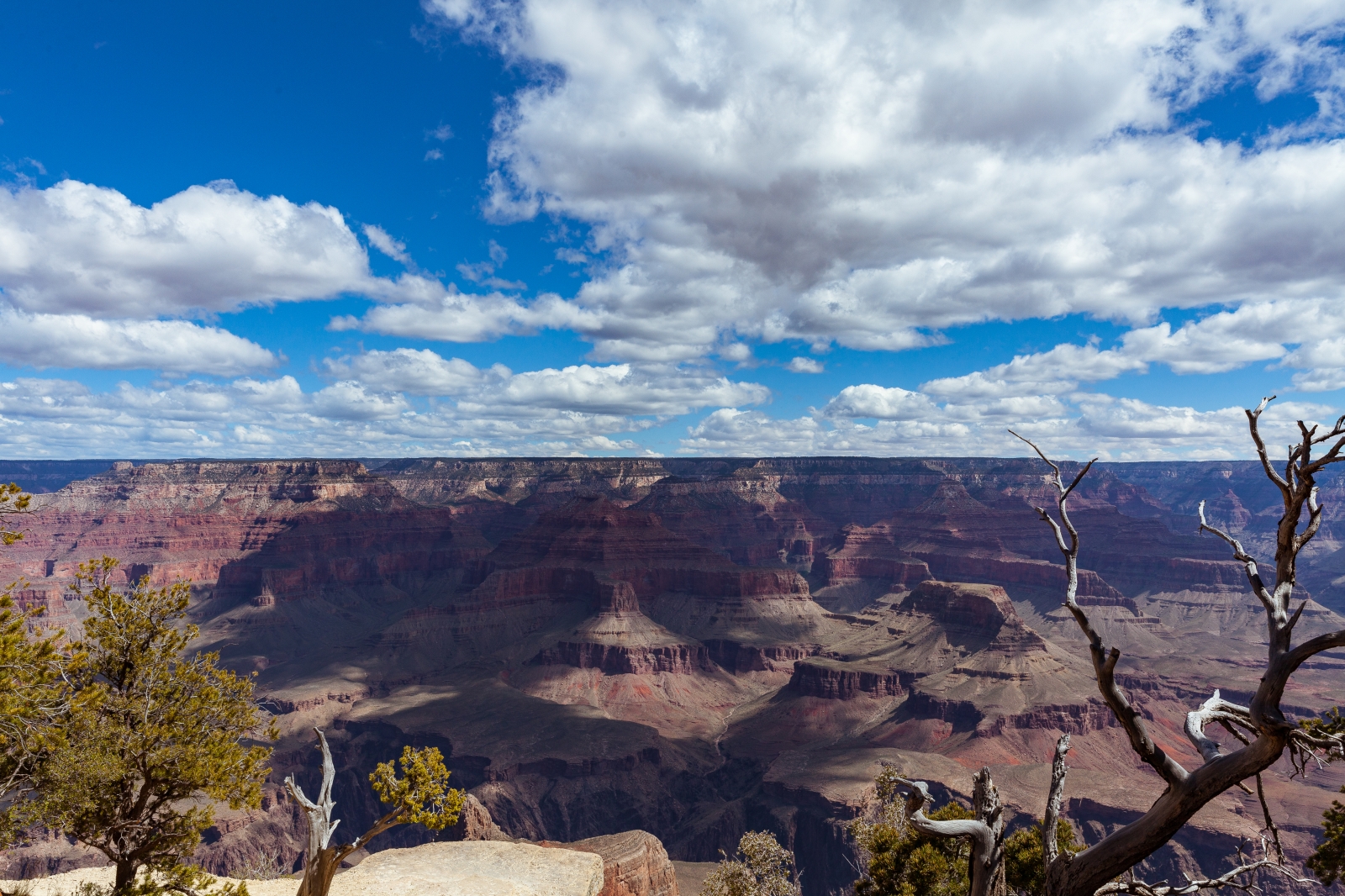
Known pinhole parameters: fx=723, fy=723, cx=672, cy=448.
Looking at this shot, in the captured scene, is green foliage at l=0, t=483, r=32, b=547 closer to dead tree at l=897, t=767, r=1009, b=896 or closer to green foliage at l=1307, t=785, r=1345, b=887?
dead tree at l=897, t=767, r=1009, b=896

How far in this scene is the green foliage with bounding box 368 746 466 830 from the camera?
24953 millimetres

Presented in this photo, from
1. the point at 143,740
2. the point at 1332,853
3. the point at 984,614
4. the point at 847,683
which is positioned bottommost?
the point at 847,683

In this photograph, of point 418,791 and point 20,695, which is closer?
point 20,695

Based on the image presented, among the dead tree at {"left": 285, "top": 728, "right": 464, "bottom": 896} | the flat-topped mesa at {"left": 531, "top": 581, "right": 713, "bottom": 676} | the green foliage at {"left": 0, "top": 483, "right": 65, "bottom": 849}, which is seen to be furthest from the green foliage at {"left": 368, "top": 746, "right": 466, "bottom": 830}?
the flat-topped mesa at {"left": 531, "top": 581, "right": 713, "bottom": 676}

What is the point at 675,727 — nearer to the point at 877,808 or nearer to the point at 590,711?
the point at 590,711

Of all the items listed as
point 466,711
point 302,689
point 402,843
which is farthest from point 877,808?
point 302,689

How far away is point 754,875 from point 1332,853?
119 ft

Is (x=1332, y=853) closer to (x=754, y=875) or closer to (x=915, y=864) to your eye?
(x=915, y=864)

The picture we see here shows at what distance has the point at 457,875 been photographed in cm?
4428

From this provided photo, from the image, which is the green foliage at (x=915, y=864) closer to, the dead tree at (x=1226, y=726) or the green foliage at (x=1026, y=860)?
the green foliage at (x=1026, y=860)

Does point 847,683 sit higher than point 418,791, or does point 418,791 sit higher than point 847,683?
point 418,791

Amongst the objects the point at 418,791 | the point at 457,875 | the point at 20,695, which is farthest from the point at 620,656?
the point at 20,695

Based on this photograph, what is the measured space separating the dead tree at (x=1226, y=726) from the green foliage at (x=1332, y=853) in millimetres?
18785

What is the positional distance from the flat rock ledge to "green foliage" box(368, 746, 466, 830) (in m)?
18.9
